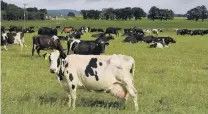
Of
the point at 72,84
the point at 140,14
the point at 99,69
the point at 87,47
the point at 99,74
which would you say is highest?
the point at 99,69

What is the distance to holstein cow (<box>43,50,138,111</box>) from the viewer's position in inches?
424

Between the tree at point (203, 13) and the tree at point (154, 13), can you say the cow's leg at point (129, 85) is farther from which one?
the tree at point (203, 13)

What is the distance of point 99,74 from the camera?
10789mm

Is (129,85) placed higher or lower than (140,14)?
higher

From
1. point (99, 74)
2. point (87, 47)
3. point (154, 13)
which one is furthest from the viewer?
point (154, 13)

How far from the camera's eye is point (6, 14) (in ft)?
454

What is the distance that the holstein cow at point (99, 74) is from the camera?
→ 424 inches

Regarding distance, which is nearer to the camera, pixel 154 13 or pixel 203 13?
pixel 203 13

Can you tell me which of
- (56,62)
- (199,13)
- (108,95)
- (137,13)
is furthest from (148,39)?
(137,13)

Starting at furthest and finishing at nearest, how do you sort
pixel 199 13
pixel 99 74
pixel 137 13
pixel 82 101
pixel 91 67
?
pixel 137 13
pixel 199 13
pixel 82 101
pixel 91 67
pixel 99 74

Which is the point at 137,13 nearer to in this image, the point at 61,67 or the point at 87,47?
the point at 87,47

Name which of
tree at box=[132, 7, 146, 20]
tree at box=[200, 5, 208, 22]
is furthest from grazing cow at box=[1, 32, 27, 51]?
tree at box=[200, 5, 208, 22]

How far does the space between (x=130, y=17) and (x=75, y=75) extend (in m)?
161

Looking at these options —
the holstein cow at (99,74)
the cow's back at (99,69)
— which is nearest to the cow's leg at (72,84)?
the holstein cow at (99,74)
